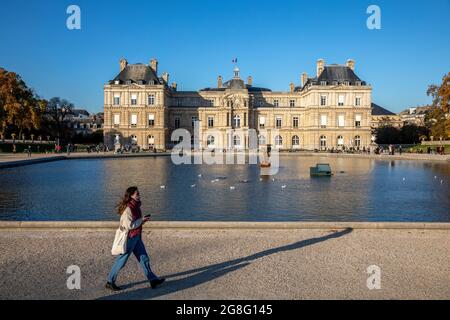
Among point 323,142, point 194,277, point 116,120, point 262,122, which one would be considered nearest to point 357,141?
point 323,142

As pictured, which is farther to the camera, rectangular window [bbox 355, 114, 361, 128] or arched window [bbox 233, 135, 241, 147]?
arched window [bbox 233, 135, 241, 147]

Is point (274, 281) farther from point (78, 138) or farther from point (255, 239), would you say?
point (78, 138)

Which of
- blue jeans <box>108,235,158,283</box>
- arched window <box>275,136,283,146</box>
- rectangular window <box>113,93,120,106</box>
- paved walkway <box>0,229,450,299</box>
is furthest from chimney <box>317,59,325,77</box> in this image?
blue jeans <box>108,235,158,283</box>

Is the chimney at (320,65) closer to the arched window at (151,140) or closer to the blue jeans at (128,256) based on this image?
the arched window at (151,140)

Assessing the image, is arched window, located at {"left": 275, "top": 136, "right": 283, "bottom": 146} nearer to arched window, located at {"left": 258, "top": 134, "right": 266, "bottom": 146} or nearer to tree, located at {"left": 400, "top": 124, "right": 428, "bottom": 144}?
arched window, located at {"left": 258, "top": 134, "right": 266, "bottom": 146}

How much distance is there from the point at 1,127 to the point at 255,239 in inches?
2271

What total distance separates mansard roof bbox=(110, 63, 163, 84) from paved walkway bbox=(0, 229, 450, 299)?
66939mm

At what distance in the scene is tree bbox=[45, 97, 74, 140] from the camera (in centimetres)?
8575

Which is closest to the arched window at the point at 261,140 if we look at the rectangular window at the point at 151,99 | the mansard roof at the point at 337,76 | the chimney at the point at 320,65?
the mansard roof at the point at 337,76

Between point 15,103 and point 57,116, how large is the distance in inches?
1375

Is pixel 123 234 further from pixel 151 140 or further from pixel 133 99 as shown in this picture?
pixel 133 99

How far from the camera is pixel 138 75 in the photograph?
75438 mm

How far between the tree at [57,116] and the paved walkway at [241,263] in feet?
266
